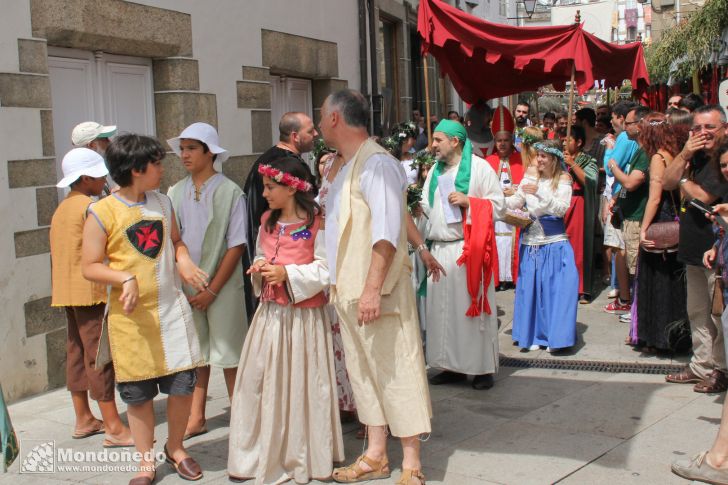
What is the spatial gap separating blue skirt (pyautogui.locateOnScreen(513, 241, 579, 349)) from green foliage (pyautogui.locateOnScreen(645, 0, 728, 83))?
4026 millimetres

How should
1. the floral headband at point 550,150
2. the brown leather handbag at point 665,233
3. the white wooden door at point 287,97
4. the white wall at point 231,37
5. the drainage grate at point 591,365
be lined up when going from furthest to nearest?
the white wooden door at point 287,97
the white wall at point 231,37
the floral headband at point 550,150
the drainage grate at point 591,365
the brown leather handbag at point 665,233

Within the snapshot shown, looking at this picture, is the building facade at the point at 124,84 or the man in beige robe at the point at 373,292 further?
the building facade at the point at 124,84

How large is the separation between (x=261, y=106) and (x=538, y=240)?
3.14 m

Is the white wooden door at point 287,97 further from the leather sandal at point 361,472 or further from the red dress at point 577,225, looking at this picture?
the leather sandal at point 361,472

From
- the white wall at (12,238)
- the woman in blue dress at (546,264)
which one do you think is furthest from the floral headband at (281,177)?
the woman in blue dress at (546,264)

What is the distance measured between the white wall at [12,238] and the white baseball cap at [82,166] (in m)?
0.94

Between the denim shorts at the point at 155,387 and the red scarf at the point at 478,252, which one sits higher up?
the red scarf at the point at 478,252

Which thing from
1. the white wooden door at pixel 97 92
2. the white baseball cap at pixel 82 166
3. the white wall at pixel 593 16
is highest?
the white wall at pixel 593 16

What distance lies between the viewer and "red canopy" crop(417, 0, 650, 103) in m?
7.35

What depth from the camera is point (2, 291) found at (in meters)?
5.64

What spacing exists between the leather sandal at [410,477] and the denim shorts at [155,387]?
3.65 feet

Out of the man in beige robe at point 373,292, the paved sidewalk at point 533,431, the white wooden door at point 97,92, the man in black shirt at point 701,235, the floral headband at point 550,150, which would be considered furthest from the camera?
the floral headband at point 550,150

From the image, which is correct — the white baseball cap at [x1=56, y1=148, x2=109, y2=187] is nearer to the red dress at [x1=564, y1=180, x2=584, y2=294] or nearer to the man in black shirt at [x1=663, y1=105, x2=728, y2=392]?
the man in black shirt at [x1=663, y1=105, x2=728, y2=392]

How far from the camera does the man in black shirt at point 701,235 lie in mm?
5309
